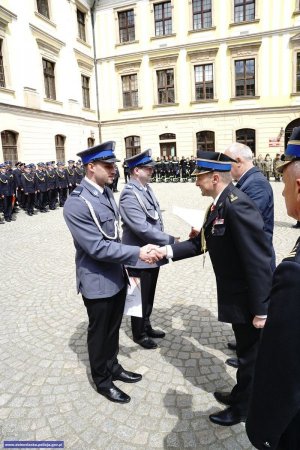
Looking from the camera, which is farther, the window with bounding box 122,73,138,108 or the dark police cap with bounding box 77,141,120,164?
the window with bounding box 122,73,138,108

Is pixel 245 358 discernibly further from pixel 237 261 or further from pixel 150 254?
pixel 150 254

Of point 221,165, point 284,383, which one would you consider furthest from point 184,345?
point 284,383

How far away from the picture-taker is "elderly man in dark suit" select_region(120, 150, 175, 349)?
3.28 metres

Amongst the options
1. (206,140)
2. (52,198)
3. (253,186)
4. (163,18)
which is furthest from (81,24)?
(253,186)

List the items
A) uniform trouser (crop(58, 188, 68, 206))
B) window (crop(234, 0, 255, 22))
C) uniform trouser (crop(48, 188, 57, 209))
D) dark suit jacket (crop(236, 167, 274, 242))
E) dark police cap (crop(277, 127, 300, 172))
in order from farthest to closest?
window (crop(234, 0, 255, 22)), uniform trouser (crop(58, 188, 68, 206)), uniform trouser (crop(48, 188, 57, 209)), dark suit jacket (crop(236, 167, 274, 242)), dark police cap (crop(277, 127, 300, 172))

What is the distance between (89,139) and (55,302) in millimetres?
21814

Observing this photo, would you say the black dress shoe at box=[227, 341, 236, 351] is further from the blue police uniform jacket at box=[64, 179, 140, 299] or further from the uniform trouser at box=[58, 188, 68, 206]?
the uniform trouser at box=[58, 188, 68, 206]

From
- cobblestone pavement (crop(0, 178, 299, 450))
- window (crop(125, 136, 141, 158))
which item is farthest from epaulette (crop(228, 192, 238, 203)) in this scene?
window (crop(125, 136, 141, 158))

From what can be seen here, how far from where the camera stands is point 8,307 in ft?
15.1

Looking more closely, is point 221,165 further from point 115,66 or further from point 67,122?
point 115,66

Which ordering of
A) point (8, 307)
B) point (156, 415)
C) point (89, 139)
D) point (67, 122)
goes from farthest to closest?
point (89, 139) → point (67, 122) → point (8, 307) → point (156, 415)

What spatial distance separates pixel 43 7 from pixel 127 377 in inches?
882

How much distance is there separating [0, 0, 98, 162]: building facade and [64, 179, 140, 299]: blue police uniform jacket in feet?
51.2

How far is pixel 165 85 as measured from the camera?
24438mm
